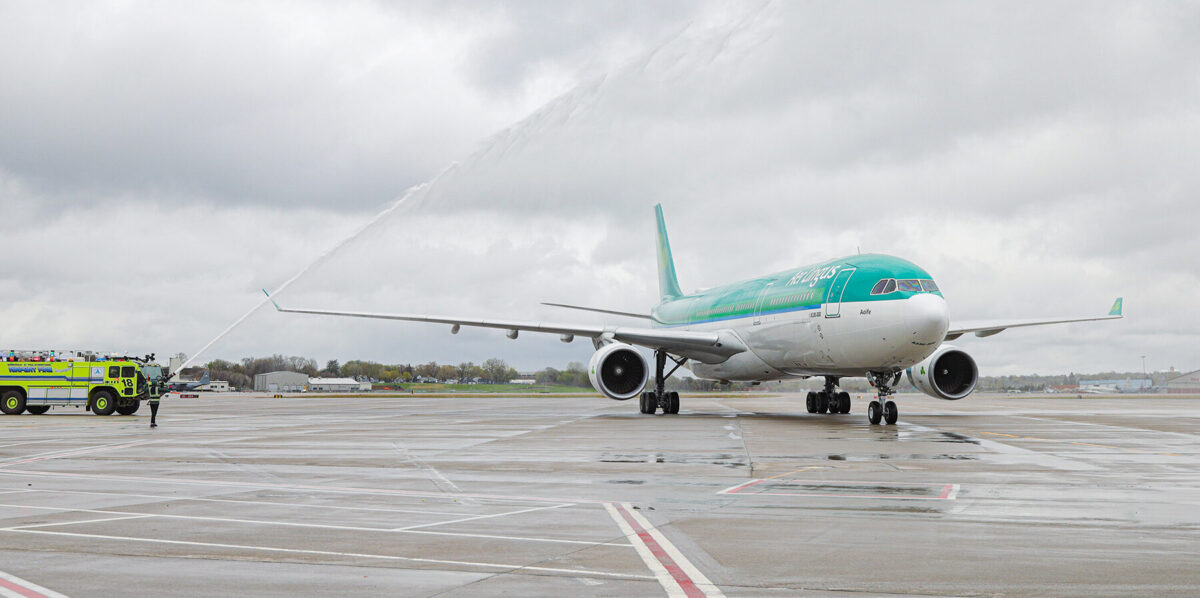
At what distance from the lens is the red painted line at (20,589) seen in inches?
225

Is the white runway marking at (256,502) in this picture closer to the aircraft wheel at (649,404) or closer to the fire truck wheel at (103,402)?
the aircraft wheel at (649,404)

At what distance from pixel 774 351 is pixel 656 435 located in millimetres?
9240

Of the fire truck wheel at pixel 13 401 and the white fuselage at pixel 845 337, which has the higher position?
the white fuselage at pixel 845 337

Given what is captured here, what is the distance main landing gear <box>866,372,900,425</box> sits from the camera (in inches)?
982

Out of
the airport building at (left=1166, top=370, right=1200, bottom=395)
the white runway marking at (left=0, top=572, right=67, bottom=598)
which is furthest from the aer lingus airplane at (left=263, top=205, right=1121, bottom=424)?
the airport building at (left=1166, top=370, right=1200, bottom=395)

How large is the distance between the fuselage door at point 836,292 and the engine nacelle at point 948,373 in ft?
12.1

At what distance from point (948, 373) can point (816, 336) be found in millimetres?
4519

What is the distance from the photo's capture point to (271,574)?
6.35 m

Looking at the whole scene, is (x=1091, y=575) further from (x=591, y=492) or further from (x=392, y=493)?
(x=392, y=493)

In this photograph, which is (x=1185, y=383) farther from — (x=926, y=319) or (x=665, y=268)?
(x=926, y=319)

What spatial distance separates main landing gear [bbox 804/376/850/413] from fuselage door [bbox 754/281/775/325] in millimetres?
3878

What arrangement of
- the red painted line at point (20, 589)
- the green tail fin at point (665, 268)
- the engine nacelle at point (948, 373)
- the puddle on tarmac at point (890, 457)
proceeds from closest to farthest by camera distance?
1. the red painted line at point (20, 589)
2. the puddle on tarmac at point (890, 457)
3. the engine nacelle at point (948, 373)
4. the green tail fin at point (665, 268)

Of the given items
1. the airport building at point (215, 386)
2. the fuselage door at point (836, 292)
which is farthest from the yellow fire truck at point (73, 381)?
the airport building at point (215, 386)

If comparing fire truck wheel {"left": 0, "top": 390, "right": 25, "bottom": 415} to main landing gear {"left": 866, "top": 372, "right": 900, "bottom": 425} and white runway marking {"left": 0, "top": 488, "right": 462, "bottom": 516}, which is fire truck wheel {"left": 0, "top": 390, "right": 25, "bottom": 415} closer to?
white runway marking {"left": 0, "top": 488, "right": 462, "bottom": 516}
